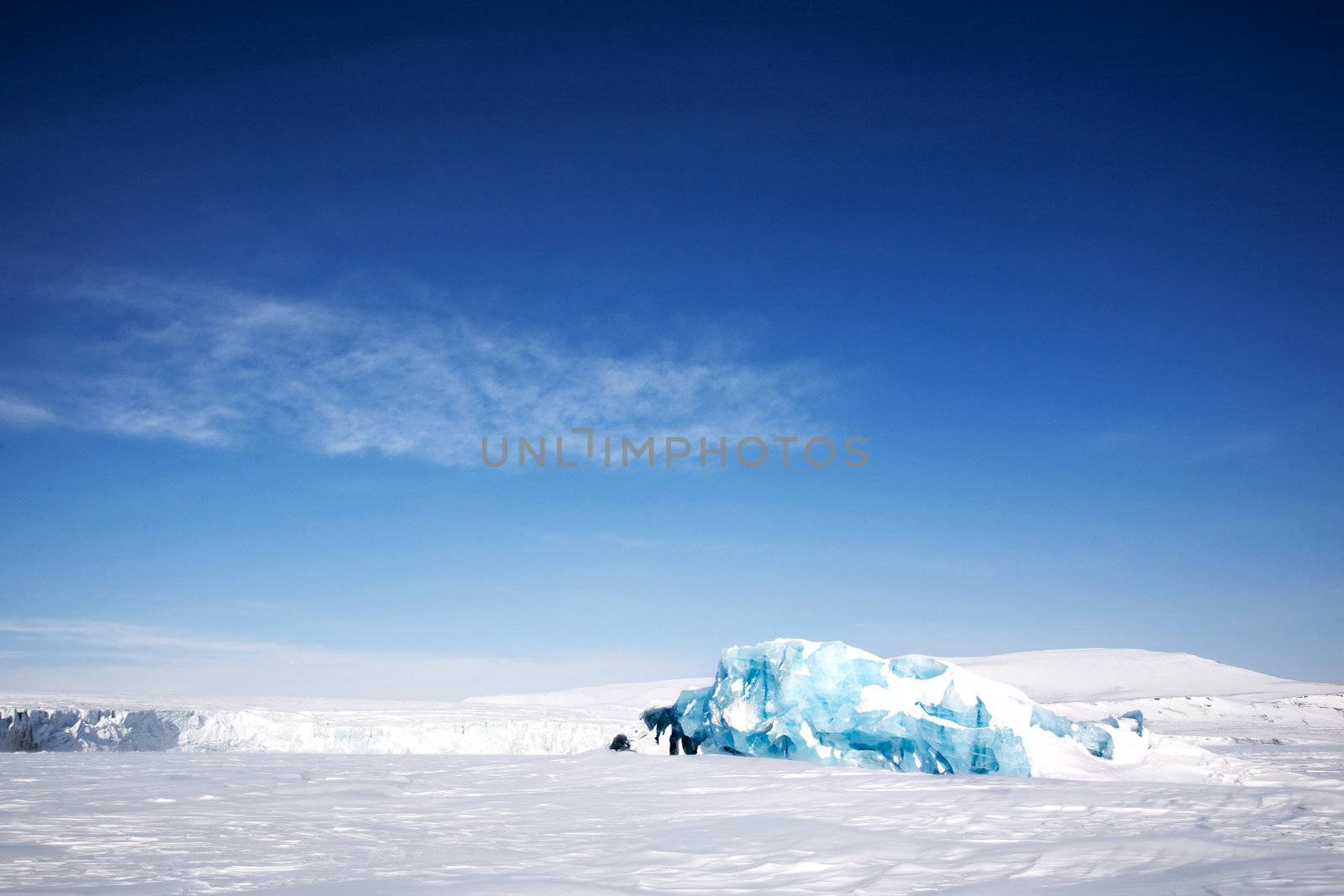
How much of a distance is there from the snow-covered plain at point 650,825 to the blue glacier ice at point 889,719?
0.43 metres

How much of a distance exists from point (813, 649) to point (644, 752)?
253 centimetres

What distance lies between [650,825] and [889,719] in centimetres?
397

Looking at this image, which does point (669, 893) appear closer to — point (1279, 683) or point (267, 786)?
point (267, 786)

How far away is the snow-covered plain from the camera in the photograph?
12.1 ft

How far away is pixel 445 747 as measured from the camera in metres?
12.6

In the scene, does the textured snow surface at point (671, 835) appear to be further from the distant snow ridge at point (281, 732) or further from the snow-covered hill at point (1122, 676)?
the snow-covered hill at point (1122, 676)

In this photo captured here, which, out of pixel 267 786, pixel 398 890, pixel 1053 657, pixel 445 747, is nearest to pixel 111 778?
pixel 267 786

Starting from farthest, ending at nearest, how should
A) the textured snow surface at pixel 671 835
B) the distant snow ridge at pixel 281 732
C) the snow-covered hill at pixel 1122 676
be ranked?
the snow-covered hill at pixel 1122 676 < the distant snow ridge at pixel 281 732 < the textured snow surface at pixel 671 835

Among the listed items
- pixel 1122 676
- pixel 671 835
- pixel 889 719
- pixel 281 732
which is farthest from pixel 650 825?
pixel 1122 676

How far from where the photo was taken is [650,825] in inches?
204

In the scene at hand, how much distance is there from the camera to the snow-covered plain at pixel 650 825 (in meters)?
3.69

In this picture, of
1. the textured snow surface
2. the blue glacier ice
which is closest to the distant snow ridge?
the blue glacier ice

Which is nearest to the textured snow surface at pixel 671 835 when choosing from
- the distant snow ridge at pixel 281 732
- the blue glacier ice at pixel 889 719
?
the blue glacier ice at pixel 889 719

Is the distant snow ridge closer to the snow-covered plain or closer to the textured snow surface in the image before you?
the snow-covered plain
